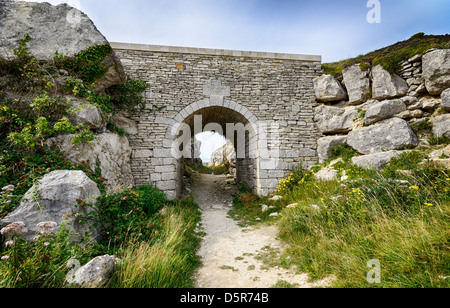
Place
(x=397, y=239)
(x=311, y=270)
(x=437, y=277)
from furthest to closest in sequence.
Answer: (x=311, y=270), (x=397, y=239), (x=437, y=277)

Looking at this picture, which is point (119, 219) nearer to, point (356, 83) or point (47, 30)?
point (47, 30)

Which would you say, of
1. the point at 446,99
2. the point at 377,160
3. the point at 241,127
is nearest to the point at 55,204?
the point at 241,127

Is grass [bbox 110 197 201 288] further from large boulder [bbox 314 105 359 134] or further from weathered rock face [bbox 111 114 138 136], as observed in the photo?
large boulder [bbox 314 105 359 134]

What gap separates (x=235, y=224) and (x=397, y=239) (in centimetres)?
338

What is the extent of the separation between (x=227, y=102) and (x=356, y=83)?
4.52 m

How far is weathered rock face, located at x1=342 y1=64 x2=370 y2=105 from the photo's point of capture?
6.45m

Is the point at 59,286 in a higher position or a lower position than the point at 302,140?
lower

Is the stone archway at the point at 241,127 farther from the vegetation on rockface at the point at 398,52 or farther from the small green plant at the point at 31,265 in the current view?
the small green plant at the point at 31,265

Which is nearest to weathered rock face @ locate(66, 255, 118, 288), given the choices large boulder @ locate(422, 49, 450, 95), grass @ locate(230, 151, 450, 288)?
grass @ locate(230, 151, 450, 288)

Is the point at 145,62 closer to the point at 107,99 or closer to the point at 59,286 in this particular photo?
the point at 107,99

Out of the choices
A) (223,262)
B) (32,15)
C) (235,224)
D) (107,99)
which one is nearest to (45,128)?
(107,99)

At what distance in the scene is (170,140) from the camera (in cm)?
648

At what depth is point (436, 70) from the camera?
5164 mm

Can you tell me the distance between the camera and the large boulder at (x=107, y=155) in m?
4.08
